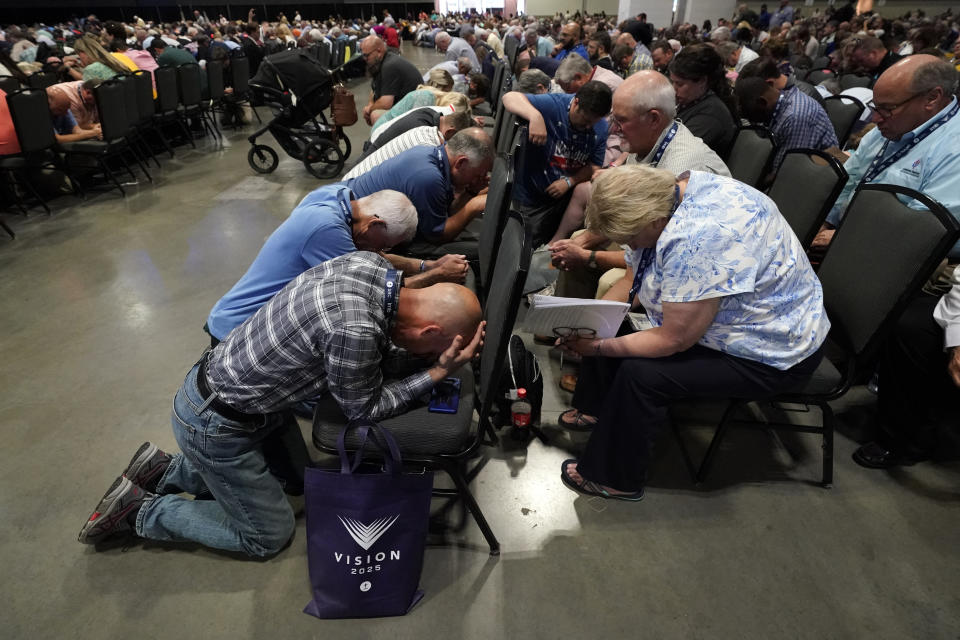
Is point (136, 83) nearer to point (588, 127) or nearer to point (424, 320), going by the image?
point (588, 127)

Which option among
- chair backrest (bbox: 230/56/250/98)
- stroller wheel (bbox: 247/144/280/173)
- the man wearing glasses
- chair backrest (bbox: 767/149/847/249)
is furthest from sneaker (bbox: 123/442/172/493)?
chair backrest (bbox: 230/56/250/98)

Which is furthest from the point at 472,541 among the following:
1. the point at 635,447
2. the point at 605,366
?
the point at 605,366

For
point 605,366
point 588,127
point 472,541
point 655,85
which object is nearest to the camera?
point 472,541

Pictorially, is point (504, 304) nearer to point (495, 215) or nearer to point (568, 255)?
point (495, 215)

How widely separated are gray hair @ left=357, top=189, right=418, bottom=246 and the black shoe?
6.98ft

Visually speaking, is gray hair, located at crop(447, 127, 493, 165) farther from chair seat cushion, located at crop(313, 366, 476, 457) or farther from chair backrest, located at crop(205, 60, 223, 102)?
chair backrest, located at crop(205, 60, 223, 102)

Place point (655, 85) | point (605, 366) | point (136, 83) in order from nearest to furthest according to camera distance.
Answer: point (605, 366) → point (655, 85) → point (136, 83)

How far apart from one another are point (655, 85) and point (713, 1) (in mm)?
19318

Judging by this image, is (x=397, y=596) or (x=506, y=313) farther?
Answer: (x=397, y=596)

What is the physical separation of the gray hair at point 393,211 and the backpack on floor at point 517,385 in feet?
2.29

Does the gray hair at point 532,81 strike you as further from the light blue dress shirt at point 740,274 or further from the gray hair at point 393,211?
the light blue dress shirt at point 740,274

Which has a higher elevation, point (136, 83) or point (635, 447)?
point (136, 83)

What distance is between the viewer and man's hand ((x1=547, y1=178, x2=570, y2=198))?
3.11 metres

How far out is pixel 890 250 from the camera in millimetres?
1664
